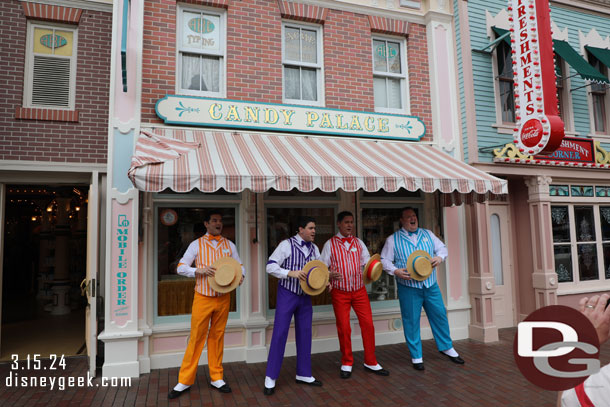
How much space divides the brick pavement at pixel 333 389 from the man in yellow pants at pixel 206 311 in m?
0.19

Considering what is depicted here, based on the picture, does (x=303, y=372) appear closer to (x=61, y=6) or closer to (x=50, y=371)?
(x=50, y=371)

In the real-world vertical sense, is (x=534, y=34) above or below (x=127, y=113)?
above

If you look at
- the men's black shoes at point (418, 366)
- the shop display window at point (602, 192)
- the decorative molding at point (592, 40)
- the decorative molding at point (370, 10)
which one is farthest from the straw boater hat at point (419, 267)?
the decorative molding at point (592, 40)

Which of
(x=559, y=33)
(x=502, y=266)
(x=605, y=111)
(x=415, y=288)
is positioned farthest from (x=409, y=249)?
(x=605, y=111)

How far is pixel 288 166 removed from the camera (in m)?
4.89

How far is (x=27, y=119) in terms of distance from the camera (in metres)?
5.67

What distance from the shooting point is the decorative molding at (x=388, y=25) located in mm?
6801

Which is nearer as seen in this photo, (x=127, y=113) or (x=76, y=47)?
(x=127, y=113)

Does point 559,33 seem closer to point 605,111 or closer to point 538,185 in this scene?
point 605,111

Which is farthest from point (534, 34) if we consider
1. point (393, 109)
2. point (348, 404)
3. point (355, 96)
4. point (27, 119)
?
point (27, 119)

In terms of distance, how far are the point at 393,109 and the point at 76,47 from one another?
5.18 m

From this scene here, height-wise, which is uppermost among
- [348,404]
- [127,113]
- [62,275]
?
[127,113]

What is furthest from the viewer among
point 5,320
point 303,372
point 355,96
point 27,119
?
point 5,320

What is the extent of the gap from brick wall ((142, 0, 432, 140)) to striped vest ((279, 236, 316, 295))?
2.58m
